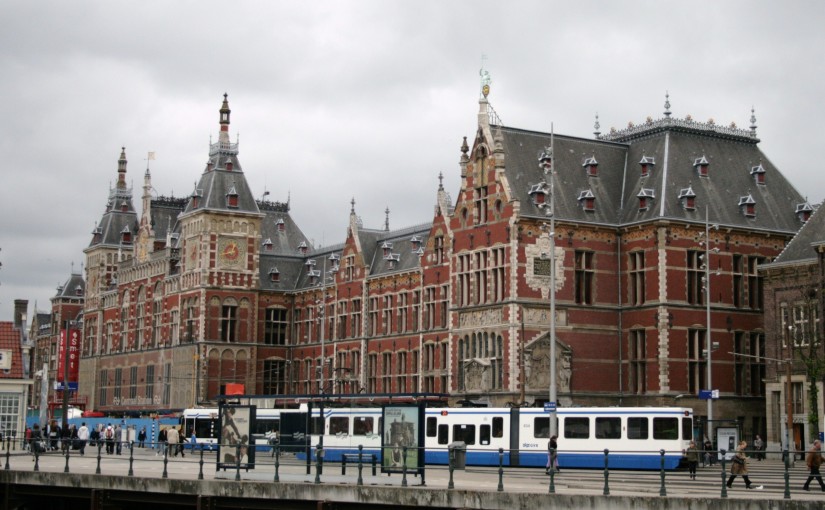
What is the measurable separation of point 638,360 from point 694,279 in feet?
17.0

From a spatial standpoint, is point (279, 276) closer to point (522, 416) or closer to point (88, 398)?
point (88, 398)

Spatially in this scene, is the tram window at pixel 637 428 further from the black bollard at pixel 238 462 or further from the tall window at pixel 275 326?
the tall window at pixel 275 326

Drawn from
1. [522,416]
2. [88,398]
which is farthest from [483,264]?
[88,398]

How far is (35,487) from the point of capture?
4244cm

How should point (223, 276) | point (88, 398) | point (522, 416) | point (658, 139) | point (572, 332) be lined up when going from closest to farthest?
point (522, 416), point (572, 332), point (658, 139), point (223, 276), point (88, 398)

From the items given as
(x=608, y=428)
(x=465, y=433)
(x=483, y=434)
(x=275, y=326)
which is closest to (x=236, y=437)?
(x=483, y=434)

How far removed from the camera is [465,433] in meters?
53.9

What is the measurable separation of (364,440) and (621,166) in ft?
86.3

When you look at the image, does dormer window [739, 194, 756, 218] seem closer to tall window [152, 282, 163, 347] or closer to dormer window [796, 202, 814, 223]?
dormer window [796, 202, 814, 223]

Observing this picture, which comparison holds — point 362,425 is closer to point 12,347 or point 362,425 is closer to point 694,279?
point 12,347

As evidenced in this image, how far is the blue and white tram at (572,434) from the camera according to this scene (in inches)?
1924

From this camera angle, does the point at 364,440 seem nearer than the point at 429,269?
Yes

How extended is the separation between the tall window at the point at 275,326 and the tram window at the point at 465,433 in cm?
4598

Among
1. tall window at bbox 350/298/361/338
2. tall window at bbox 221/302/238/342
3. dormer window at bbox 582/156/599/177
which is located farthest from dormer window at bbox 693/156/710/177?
tall window at bbox 221/302/238/342
